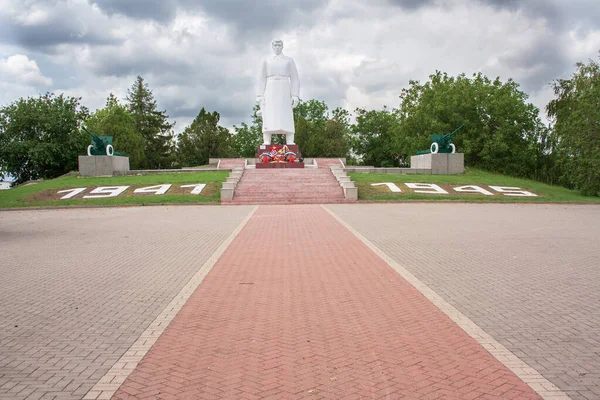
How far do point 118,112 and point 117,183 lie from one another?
34.6 m

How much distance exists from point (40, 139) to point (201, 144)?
2126 centimetres

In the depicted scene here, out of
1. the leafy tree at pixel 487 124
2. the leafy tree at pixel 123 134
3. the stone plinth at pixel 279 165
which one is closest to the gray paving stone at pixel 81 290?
the stone plinth at pixel 279 165

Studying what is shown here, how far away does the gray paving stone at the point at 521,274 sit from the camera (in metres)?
4.77

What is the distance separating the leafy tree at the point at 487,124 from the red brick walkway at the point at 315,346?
41.0 metres

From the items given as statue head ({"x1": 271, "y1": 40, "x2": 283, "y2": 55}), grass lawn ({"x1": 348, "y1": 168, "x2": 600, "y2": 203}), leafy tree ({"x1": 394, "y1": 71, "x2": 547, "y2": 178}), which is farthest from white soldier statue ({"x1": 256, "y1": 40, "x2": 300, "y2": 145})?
leafy tree ({"x1": 394, "y1": 71, "x2": 547, "y2": 178})

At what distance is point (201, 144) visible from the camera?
205ft

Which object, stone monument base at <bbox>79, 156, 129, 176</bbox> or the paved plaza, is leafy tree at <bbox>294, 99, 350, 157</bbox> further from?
the paved plaza

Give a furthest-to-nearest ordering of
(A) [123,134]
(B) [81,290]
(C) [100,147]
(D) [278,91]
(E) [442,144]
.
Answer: (A) [123,134] → (D) [278,91] → (C) [100,147] → (E) [442,144] → (B) [81,290]

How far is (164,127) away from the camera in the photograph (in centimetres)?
7556

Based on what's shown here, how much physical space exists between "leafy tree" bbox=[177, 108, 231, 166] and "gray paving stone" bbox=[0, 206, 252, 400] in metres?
47.1

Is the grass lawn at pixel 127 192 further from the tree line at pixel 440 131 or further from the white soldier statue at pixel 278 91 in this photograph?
the tree line at pixel 440 131

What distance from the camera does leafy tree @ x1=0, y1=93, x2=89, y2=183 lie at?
42312mm

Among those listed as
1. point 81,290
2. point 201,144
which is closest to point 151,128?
point 201,144

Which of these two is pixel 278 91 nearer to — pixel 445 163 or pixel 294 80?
pixel 294 80
